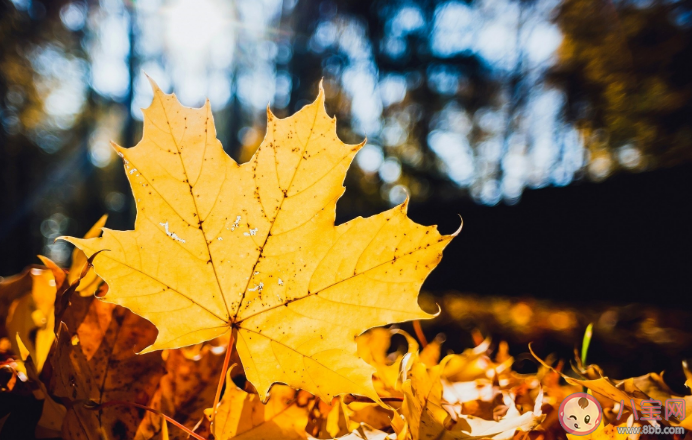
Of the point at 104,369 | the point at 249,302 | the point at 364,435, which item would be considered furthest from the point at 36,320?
the point at 364,435

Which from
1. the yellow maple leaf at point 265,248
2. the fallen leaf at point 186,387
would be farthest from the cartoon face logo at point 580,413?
the fallen leaf at point 186,387

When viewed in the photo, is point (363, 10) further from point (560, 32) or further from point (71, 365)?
point (71, 365)

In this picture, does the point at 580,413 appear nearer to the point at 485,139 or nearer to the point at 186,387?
the point at 186,387

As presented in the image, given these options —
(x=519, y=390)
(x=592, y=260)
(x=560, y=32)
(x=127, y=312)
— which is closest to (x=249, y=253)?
(x=127, y=312)

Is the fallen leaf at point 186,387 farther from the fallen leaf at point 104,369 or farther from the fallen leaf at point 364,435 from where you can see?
the fallen leaf at point 364,435

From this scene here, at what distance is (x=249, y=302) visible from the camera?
462 millimetres

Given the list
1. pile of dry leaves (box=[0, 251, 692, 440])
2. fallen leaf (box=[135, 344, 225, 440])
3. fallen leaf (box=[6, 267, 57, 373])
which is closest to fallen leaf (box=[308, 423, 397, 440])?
pile of dry leaves (box=[0, 251, 692, 440])

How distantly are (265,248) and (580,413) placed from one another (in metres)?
0.39

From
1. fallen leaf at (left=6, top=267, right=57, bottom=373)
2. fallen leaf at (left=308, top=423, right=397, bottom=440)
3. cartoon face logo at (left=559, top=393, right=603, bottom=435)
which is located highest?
fallen leaf at (left=6, top=267, right=57, bottom=373)

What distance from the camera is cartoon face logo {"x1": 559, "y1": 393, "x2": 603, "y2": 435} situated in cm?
41

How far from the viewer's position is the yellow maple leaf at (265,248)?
17.1 inches

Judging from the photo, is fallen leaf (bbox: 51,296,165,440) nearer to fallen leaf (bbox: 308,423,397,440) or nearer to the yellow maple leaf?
the yellow maple leaf

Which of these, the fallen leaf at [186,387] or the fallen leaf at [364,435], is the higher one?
the fallen leaf at [186,387]

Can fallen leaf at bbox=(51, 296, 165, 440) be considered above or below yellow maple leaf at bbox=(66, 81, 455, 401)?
below
